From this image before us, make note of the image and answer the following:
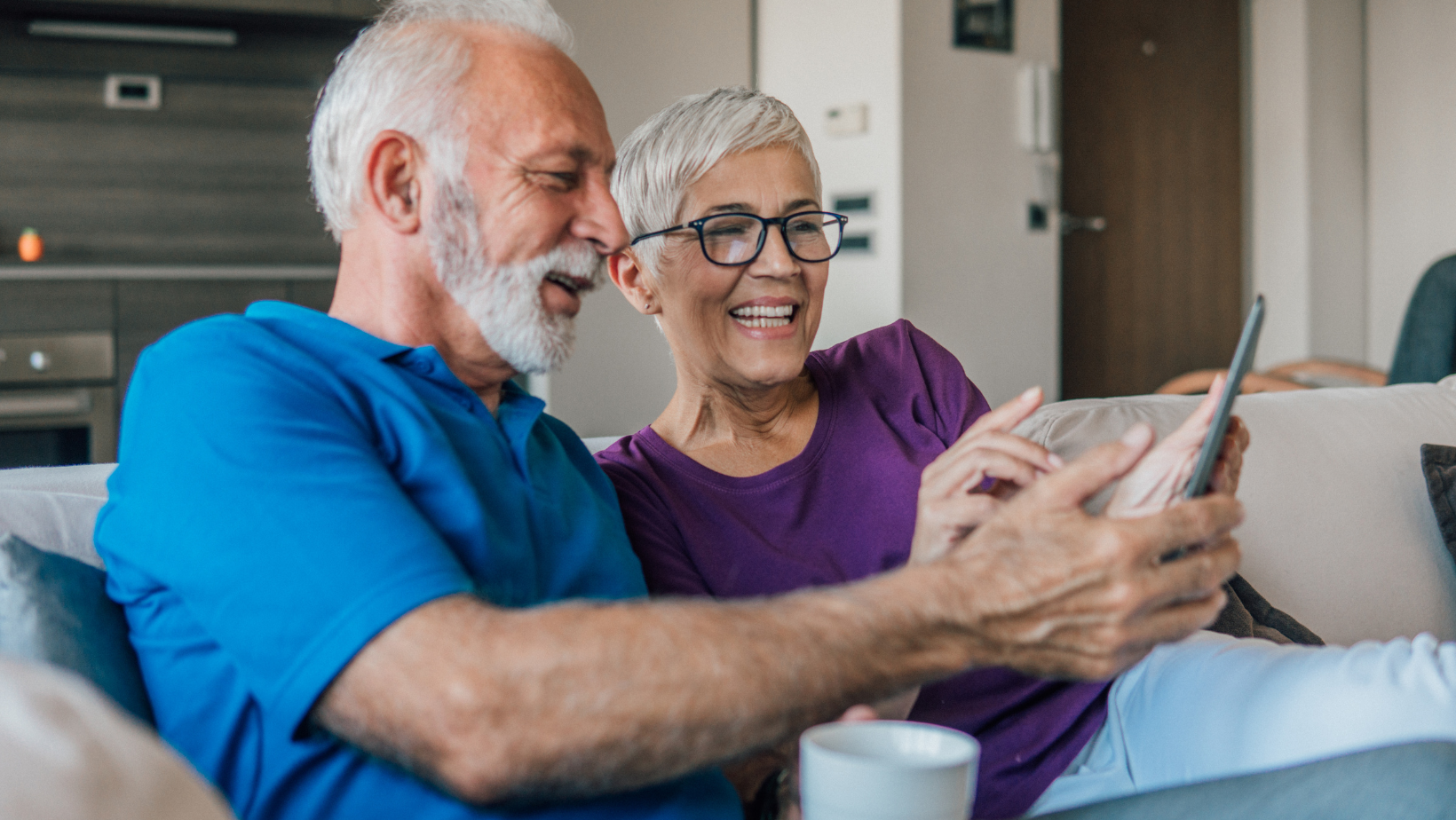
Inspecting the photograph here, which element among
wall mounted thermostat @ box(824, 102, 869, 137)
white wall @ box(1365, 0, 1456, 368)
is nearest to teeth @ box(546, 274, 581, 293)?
Result: wall mounted thermostat @ box(824, 102, 869, 137)

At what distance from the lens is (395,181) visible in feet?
3.41

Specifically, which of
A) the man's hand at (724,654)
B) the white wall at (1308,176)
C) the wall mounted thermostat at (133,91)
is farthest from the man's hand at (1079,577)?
the white wall at (1308,176)

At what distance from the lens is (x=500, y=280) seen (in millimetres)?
1048

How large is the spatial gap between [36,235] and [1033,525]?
13.7 ft

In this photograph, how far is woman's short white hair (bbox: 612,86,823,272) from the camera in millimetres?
1384

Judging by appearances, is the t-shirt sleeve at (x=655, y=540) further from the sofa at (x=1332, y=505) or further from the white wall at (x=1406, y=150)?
the white wall at (x=1406, y=150)

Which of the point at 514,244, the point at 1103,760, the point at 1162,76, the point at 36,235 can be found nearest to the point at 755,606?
the point at 514,244

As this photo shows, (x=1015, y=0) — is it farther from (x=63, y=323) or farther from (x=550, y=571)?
(x=550, y=571)

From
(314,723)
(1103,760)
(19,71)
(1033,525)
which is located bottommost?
(1103,760)

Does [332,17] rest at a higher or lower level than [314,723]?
higher

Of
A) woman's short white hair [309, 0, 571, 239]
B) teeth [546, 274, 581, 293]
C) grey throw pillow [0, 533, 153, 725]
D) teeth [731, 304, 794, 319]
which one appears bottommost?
grey throw pillow [0, 533, 153, 725]

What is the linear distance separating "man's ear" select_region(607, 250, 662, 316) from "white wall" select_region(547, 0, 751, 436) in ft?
8.79

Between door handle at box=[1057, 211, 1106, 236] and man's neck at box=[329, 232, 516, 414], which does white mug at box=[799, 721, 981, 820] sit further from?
door handle at box=[1057, 211, 1106, 236]

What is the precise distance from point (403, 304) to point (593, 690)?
0.50m
